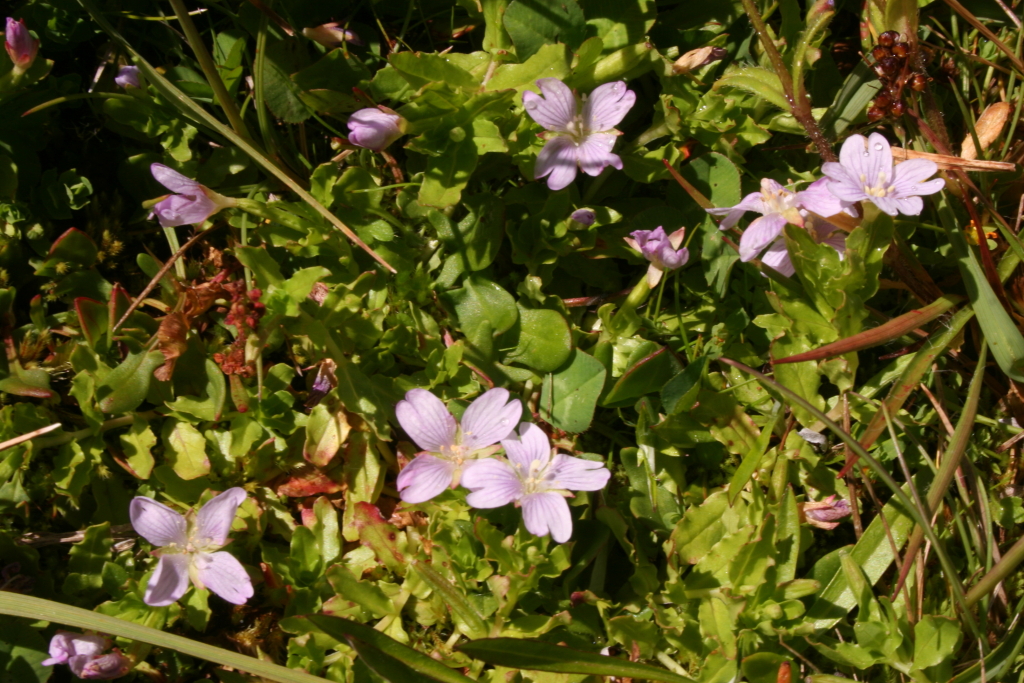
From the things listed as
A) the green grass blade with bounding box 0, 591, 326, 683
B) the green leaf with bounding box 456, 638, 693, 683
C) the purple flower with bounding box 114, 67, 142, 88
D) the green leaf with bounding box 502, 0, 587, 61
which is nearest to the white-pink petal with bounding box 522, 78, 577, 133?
the green leaf with bounding box 502, 0, 587, 61

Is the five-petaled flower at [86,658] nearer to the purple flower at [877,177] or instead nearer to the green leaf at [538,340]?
the green leaf at [538,340]

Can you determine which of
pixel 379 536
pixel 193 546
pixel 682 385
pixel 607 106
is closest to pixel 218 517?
pixel 193 546

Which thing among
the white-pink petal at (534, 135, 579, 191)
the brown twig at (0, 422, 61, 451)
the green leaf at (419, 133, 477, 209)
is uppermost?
the white-pink petal at (534, 135, 579, 191)

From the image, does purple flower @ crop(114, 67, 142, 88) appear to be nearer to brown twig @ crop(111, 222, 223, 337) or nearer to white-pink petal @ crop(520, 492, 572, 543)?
brown twig @ crop(111, 222, 223, 337)

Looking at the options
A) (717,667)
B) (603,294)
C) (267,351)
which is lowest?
(717,667)

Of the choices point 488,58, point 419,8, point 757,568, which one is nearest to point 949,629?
point 757,568

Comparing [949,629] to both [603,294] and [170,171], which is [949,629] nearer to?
[603,294]

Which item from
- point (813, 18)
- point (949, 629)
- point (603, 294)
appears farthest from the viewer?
point (603, 294)
